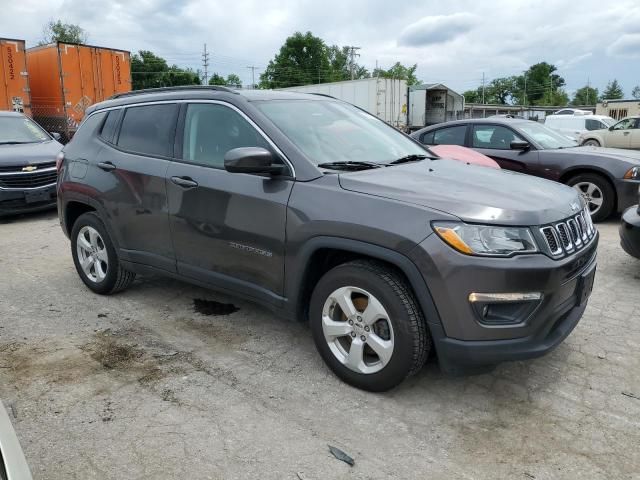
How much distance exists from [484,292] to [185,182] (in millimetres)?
2181

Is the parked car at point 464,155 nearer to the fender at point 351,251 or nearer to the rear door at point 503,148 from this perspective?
the rear door at point 503,148

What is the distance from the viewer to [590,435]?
8.86 feet

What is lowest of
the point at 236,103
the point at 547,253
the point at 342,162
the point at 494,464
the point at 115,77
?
the point at 494,464

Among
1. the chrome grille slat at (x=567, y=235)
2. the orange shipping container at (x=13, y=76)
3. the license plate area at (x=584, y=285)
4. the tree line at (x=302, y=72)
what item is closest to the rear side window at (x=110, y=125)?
the chrome grille slat at (x=567, y=235)

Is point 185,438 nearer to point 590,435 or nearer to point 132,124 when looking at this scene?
point 590,435

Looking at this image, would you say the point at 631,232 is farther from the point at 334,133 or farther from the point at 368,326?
the point at 368,326

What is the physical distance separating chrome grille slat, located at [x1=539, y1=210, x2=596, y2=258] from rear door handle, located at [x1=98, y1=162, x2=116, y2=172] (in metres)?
3.27

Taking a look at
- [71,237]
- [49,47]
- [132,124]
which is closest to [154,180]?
[132,124]

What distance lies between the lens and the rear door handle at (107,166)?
4357mm

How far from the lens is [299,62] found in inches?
3017

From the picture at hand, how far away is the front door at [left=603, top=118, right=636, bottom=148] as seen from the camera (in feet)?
60.4

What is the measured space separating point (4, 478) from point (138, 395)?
1.60 metres

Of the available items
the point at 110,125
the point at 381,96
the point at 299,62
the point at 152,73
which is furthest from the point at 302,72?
the point at 110,125

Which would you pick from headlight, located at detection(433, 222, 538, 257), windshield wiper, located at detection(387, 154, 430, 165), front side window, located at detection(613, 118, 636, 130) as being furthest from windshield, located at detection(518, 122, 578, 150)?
front side window, located at detection(613, 118, 636, 130)
